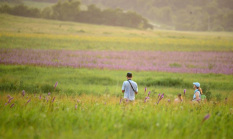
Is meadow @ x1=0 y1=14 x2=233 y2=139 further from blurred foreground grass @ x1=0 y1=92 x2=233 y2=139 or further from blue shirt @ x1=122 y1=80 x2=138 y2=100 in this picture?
blue shirt @ x1=122 y1=80 x2=138 y2=100

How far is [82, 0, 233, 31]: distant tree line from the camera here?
3391 centimetres

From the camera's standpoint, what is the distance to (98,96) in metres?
10.0

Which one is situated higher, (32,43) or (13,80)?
(32,43)

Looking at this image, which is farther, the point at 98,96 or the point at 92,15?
the point at 92,15

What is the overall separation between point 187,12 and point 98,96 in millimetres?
55670

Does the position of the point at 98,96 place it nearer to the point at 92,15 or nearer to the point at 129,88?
the point at 129,88

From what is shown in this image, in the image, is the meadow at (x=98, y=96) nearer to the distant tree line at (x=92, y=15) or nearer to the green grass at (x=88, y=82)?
the green grass at (x=88, y=82)

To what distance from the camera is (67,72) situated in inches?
609

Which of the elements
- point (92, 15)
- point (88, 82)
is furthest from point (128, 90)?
point (92, 15)

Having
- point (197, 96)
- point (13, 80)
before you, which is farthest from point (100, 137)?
point (13, 80)

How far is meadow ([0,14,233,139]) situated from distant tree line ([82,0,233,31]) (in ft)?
16.8

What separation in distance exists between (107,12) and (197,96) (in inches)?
2346

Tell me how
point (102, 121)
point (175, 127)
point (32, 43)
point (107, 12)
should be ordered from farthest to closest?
point (107, 12) < point (32, 43) < point (102, 121) < point (175, 127)

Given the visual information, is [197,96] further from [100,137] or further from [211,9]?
[211,9]
